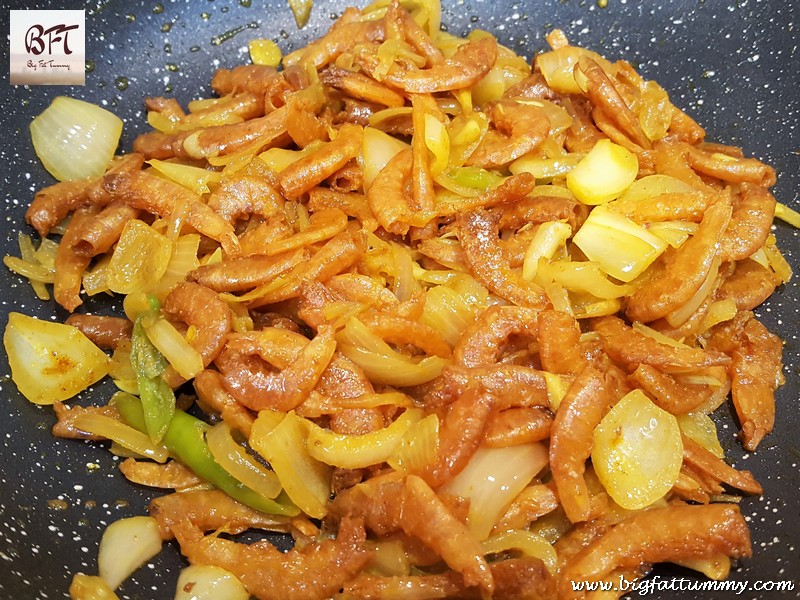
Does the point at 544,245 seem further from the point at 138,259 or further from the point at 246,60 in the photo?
the point at 246,60

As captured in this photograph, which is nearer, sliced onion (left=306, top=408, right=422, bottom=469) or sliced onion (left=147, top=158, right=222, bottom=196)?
sliced onion (left=306, top=408, right=422, bottom=469)

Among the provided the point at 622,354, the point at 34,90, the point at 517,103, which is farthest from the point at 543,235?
the point at 34,90

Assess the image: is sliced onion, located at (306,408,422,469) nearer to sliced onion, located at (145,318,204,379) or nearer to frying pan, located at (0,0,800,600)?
sliced onion, located at (145,318,204,379)

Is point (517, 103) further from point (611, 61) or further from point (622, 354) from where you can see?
point (622, 354)

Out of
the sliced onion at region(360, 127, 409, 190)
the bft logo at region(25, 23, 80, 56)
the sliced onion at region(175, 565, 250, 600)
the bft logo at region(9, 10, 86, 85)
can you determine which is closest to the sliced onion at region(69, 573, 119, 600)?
the sliced onion at region(175, 565, 250, 600)

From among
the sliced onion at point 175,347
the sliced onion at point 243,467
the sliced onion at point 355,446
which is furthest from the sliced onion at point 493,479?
the sliced onion at point 175,347

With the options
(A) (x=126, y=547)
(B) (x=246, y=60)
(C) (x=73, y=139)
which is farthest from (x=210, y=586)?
(B) (x=246, y=60)

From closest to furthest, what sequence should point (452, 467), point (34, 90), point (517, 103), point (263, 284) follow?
point (452, 467) < point (263, 284) < point (517, 103) < point (34, 90)
